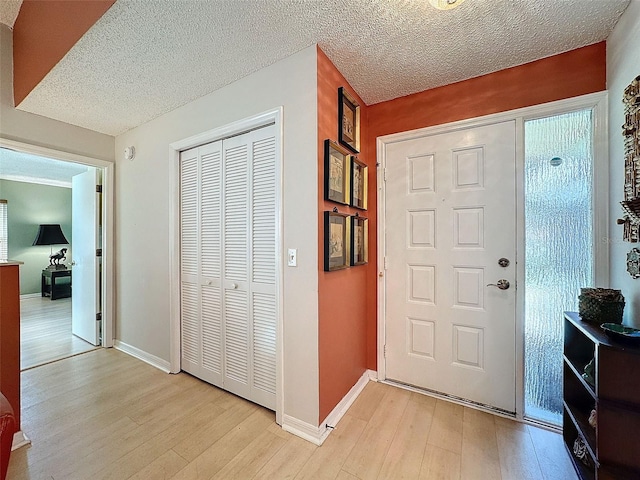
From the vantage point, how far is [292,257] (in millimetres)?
1689

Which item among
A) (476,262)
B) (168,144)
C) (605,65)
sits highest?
(605,65)

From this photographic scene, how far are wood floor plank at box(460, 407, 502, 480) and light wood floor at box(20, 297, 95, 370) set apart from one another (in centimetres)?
361

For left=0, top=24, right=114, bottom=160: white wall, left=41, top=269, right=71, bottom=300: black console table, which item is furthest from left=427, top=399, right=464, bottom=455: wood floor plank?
left=41, top=269, right=71, bottom=300: black console table

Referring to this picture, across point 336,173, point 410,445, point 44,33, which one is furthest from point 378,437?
point 44,33

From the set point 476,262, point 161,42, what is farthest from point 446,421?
point 161,42

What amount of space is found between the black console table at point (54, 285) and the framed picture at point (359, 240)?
615 centimetres

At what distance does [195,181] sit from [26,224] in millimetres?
5518

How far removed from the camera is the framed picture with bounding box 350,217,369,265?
1.99 meters

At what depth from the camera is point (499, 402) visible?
6.04ft

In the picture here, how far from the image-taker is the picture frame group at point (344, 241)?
167 centimetres

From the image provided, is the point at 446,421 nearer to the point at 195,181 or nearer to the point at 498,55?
the point at 498,55

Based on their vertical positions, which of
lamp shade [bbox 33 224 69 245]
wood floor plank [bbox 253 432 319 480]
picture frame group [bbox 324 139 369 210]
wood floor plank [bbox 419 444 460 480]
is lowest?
wood floor plank [bbox 253 432 319 480]

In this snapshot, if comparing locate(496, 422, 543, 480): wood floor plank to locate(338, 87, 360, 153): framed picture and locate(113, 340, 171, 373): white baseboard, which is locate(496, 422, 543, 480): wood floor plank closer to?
locate(338, 87, 360, 153): framed picture

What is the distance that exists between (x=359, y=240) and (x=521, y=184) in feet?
3.74
